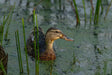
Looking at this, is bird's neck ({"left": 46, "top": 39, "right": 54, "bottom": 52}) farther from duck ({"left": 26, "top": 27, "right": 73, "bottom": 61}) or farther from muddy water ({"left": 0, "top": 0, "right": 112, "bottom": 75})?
muddy water ({"left": 0, "top": 0, "right": 112, "bottom": 75})

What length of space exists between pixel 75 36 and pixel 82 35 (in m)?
0.18

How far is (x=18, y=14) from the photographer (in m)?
7.52

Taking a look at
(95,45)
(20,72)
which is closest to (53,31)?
(95,45)

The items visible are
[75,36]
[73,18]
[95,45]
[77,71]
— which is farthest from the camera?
[73,18]

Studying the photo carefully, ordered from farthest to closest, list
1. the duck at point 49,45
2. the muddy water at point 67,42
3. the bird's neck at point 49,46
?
the bird's neck at point 49,46, the duck at point 49,45, the muddy water at point 67,42

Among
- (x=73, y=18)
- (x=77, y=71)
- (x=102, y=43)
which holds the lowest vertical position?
(x=77, y=71)

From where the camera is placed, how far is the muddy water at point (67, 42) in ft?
15.8

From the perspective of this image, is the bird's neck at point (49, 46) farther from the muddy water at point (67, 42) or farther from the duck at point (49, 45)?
the muddy water at point (67, 42)

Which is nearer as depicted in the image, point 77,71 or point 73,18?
point 77,71

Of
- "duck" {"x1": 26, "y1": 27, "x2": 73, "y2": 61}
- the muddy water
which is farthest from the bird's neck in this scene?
the muddy water

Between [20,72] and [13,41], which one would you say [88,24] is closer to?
[13,41]

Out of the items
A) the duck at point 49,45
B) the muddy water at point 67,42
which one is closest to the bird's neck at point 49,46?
the duck at point 49,45

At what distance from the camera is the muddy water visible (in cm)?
481

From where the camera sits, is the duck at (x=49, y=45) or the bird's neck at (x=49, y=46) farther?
the bird's neck at (x=49, y=46)
